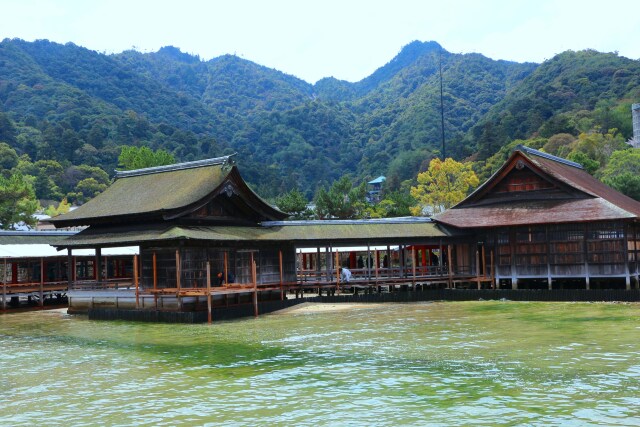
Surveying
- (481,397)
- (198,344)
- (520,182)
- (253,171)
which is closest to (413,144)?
(253,171)

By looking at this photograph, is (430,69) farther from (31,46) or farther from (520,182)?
(520,182)

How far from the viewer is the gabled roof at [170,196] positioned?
3518 cm

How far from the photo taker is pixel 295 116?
5965 inches

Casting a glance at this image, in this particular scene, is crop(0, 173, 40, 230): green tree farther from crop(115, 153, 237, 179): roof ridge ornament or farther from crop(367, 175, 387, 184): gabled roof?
crop(367, 175, 387, 184): gabled roof

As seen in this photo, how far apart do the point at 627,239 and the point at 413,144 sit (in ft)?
309

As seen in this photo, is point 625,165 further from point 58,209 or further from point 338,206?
point 58,209

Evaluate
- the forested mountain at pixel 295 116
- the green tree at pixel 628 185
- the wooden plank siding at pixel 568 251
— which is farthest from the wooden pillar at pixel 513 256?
the forested mountain at pixel 295 116

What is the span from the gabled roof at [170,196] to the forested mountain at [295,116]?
71.9 m

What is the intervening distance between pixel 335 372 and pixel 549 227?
23140 millimetres

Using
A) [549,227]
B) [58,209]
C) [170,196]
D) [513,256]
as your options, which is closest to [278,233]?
[170,196]

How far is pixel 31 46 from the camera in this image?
186250 mm

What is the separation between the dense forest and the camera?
109 metres

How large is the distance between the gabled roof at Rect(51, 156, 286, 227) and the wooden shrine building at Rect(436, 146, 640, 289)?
11830 mm

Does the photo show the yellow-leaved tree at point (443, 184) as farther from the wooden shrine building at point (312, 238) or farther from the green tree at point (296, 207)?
the wooden shrine building at point (312, 238)
